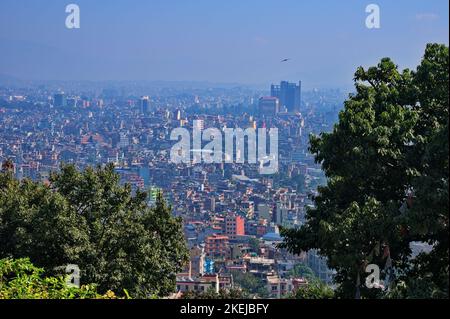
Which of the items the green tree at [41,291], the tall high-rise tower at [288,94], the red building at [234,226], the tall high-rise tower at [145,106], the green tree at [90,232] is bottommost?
the red building at [234,226]

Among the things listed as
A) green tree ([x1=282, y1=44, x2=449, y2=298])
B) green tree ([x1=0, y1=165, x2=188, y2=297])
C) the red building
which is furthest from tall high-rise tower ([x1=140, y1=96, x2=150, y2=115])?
green tree ([x1=282, y1=44, x2=449, y2=298])

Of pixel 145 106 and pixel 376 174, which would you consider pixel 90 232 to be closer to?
pixel 376 174

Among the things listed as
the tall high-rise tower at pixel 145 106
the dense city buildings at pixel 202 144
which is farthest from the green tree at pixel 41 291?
the tall high-rise tower at pixel 145 106

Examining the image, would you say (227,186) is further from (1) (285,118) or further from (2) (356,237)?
(2) (356,237)

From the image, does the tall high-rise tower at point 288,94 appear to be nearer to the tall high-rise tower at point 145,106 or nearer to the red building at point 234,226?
the tall high-rise tower at point 145,106

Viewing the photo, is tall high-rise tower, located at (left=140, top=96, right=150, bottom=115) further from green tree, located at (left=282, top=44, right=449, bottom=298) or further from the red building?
green tree, located at (left=282, top=44, right=449, bottom=298)

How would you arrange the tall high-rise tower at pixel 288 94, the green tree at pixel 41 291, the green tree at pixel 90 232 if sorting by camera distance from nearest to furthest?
the green tree at pixel 41 291 < the green tree at pixel 90 232 < the tall high-rise tower at pixel 288 94
